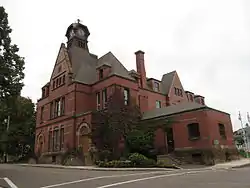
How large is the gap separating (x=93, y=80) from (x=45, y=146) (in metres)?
11.2

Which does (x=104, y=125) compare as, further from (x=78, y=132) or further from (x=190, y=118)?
(x=190, y=118)

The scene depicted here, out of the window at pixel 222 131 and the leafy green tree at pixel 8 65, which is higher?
the leafy green tree at pixel 8 65

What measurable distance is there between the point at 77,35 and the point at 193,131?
2354 cm

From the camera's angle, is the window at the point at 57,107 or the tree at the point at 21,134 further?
the tree at the point at 21,134

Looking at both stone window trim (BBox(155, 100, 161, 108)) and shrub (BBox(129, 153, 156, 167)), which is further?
stone window trim (BBox(155, 100, 161, 108))

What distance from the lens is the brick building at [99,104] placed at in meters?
27.9

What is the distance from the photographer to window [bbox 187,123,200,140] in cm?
2739

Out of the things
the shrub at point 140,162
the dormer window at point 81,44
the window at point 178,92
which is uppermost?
the dormer window at point 81,44

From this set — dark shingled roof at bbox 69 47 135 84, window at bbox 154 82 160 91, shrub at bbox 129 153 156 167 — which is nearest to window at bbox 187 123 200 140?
shrub at bbox 129 153 156 167

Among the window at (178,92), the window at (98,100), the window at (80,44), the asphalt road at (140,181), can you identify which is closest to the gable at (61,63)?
the window at (80,44)

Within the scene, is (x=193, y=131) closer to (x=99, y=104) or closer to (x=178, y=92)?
(x=99, y=104)

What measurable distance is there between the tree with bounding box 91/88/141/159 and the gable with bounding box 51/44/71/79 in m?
10.1

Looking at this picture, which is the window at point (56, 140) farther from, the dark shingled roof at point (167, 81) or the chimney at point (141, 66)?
the dark shingled roof at point (167, 81)

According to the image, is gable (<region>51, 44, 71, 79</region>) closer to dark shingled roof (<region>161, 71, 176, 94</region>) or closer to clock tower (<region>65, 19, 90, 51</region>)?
clock tower (<region>65, 19, 90, 51</region>)
